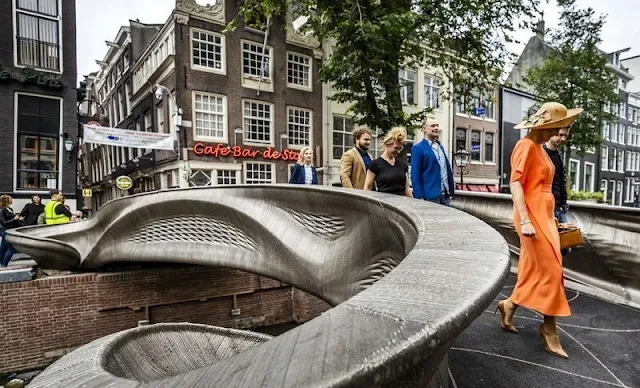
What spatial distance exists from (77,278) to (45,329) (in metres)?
0.95

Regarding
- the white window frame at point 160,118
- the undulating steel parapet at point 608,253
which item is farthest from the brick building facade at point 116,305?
the white window frame at point 160,118

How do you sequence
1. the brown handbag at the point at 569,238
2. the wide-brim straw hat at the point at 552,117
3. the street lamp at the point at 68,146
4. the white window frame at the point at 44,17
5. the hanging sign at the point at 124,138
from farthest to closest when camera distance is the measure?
the street lamp at the point at 68,146 → the white window frame at the point at 44,17 → the hanging sign at the point at 124,138 → the brown handbag at the point at 569,238 → the wide-brim straw hat at the point at 552,117

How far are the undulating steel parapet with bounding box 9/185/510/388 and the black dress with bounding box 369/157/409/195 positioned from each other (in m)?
0.96

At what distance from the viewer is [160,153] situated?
16.6 meters

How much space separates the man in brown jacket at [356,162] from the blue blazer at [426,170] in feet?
1.77

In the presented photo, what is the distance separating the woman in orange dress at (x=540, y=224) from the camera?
235 centimetres

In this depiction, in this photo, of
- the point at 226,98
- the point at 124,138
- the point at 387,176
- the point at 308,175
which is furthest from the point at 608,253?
the point at 226,98

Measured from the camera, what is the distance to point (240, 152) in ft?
50.1

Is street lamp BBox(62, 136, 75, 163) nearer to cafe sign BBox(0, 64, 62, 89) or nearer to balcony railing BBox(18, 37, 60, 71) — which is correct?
cafe sign BBox(0, 64, 62, 89)

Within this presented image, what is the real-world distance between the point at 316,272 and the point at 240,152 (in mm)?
13411

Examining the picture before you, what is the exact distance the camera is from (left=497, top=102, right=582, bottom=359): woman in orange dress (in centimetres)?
235

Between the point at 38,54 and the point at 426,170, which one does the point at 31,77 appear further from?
the point at 426,170

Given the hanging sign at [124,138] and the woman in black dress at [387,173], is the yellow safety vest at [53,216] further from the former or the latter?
the woman in black dress at [387,173]

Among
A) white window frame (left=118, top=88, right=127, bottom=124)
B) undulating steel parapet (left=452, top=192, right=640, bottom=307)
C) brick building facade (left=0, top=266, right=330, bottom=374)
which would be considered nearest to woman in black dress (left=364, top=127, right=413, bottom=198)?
undulating steel parapet (left=452, top=192, right=640, bottom=307)
